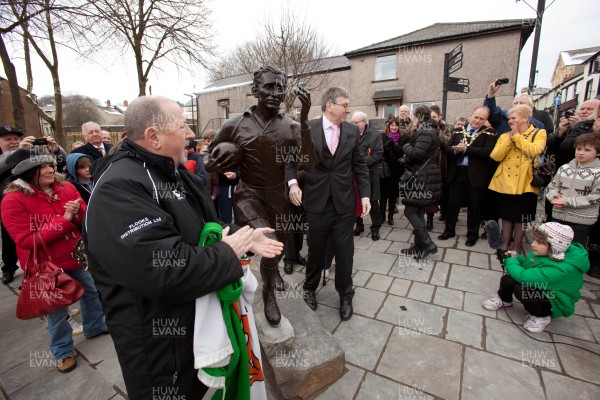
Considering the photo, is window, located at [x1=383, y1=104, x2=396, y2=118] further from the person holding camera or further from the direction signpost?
the person holding camera

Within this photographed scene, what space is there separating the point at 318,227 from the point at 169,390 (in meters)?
1.99

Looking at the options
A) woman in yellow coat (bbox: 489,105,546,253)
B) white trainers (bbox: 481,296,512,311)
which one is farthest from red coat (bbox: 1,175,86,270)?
woman in yellow coat (bbox: 489,105,546,253)

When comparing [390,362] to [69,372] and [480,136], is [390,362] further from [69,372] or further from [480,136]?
[480,136]

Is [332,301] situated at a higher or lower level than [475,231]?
lower

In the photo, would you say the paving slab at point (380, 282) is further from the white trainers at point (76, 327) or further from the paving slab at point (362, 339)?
the white trainers at point (76, 327)

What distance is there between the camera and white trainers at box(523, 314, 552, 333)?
276cm

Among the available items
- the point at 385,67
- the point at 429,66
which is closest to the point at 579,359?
the point at 429,66

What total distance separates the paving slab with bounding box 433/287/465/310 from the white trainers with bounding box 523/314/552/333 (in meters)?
0.58

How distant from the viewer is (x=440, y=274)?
12.9 feet

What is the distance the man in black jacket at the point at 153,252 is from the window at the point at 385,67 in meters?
19.4

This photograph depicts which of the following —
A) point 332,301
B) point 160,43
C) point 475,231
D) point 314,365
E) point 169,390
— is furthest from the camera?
point 160,43

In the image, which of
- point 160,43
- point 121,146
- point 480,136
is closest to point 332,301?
point 121,146

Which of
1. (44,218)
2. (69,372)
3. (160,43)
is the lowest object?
(69,372)

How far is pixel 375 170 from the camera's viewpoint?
538cm
